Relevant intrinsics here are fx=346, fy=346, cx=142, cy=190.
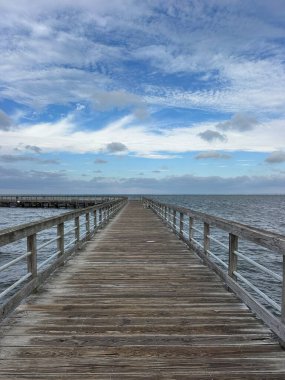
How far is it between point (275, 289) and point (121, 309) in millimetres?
9704

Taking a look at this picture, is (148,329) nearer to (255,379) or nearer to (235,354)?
(235,354)

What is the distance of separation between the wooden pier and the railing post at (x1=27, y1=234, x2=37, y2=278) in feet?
1.37

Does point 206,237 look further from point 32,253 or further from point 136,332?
point 136,332

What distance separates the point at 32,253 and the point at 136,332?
224 cm

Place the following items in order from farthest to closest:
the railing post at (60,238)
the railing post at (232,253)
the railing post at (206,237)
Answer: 1. the railing post at (206,237)
2. the railing post at (60,238)
3. the railing post at (232,253)

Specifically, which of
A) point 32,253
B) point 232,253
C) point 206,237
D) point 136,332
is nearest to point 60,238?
point 32,253

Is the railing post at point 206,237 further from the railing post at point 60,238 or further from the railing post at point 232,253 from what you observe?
the railing post at point 60,238

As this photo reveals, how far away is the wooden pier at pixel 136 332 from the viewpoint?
125 inches

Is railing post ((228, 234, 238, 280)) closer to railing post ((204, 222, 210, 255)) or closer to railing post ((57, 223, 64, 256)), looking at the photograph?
railing post ((204, 222, 210, 255))

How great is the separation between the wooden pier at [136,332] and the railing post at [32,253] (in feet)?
1.37

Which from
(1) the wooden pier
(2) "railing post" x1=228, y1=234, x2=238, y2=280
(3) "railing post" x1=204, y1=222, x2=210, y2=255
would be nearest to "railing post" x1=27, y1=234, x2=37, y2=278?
(1) the wooden pier

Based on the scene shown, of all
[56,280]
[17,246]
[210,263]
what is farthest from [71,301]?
[17,246]

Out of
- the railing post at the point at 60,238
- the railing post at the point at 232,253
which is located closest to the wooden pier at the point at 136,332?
the railing post at the point at 232,253

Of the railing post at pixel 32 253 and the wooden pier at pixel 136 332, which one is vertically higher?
the railing post at pixel 32 253
